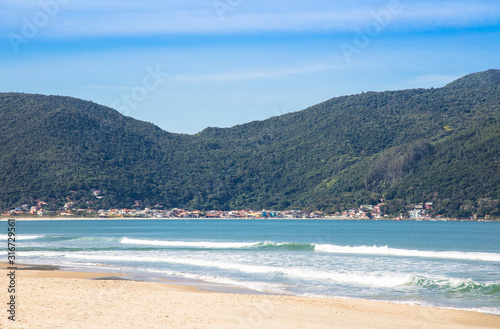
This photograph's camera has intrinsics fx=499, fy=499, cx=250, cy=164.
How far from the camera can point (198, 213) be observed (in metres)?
134

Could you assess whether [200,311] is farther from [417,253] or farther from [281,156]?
[281,156]

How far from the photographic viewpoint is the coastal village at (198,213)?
101062mm

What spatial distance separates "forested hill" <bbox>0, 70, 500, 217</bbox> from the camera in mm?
101375

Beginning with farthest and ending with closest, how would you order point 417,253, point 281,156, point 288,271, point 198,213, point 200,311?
1. point 281,156
2. point 198,213
3. point 417,253
4. point 288,271
5. point 200,311

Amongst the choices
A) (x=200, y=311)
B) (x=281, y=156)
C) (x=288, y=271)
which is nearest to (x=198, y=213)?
(x=281, y=156)

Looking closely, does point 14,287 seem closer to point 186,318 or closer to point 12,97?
point 186,318

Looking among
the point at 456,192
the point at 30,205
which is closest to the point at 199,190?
the point at 30,205

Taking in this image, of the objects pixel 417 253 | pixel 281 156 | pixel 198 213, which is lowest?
pixel 417 253

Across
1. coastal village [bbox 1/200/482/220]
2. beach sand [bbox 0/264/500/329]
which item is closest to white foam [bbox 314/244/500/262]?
beach sand [bbox 0/264/500/329]

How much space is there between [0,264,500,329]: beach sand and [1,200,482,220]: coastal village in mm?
89498

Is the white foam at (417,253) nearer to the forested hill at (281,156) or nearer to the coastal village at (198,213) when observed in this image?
the forested hill at (281,156)

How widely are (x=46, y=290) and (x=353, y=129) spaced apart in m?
124

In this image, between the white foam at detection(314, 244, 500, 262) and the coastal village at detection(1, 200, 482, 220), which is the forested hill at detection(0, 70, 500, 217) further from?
the white foam at detection(314, 244, 500, 262)

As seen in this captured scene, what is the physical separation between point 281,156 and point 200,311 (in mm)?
126682
